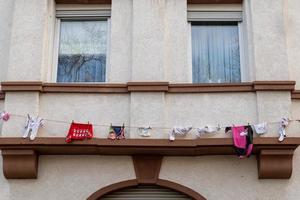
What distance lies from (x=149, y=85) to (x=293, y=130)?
8.49 feet

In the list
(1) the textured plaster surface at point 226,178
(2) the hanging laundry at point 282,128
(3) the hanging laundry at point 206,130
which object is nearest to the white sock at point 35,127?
(1) the textured plaster surface at point 226,178

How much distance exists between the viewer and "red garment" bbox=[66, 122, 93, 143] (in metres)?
9.12

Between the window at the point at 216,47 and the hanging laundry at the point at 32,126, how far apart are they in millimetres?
2949

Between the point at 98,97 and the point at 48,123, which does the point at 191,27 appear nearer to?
the point at 98,97

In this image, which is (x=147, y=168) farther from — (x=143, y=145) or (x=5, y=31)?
(x=5, y=31)

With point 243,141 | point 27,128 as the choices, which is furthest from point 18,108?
point 243,141

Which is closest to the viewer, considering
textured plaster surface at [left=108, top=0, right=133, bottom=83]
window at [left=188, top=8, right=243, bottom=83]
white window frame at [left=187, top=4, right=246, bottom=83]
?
textured plaster surface at [left=108, top=0, right=133, bottom=83]

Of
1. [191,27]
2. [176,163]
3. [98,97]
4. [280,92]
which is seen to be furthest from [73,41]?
[280,92]

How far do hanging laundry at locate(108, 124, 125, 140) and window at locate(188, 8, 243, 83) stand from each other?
1799 mm

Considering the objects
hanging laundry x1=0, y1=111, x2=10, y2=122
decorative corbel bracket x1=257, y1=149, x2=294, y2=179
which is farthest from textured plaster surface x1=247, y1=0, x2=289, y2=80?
hanging laundry x1=0, y1=111, x2=10, y2=122

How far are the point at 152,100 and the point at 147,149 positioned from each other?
89 centimetres

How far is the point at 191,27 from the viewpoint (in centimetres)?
1055

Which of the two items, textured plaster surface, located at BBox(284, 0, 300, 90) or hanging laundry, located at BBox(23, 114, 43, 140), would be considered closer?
hanging laundry, located at BBox(23, 114, 43, 140)

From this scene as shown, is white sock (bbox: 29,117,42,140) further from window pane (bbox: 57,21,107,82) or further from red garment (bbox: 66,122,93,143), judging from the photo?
window pane (bbox: 57,21,107,82)
